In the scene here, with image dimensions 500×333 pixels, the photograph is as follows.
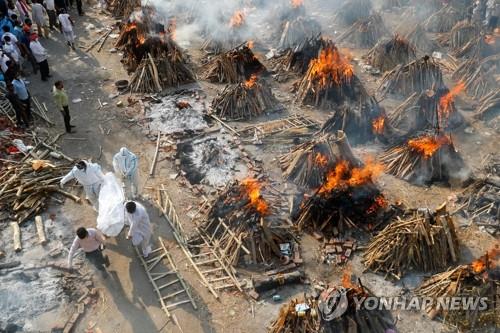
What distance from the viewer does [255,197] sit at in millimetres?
10852

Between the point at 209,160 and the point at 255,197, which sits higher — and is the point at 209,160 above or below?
below

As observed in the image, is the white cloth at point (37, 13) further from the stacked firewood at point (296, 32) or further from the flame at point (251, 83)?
the stacked firewood at point (296, 32)

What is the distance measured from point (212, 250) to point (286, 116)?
6.46 m

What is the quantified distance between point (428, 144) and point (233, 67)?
767 centimetres

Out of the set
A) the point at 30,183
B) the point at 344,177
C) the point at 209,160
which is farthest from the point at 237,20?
the point at 30,183

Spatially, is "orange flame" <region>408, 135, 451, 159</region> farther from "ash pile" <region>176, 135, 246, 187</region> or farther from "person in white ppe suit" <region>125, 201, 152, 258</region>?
"person in white ppe suit" <region>125, 201, 152, 258</region>

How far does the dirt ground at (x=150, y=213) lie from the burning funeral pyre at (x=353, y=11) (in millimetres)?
4113

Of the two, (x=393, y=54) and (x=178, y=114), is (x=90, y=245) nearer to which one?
(x=178, y=114)

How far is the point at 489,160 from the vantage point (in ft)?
43.4

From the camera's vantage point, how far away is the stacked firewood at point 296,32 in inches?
741

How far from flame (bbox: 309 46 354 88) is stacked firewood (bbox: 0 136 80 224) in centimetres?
849

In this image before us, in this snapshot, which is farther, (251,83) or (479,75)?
(479,75)

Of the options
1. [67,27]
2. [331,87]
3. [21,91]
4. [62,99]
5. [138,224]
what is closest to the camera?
[138,224]

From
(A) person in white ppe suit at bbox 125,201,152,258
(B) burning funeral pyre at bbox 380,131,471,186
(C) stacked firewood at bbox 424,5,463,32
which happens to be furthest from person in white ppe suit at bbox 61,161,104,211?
(C) stacked firewood at bbox 424,5,463,32
